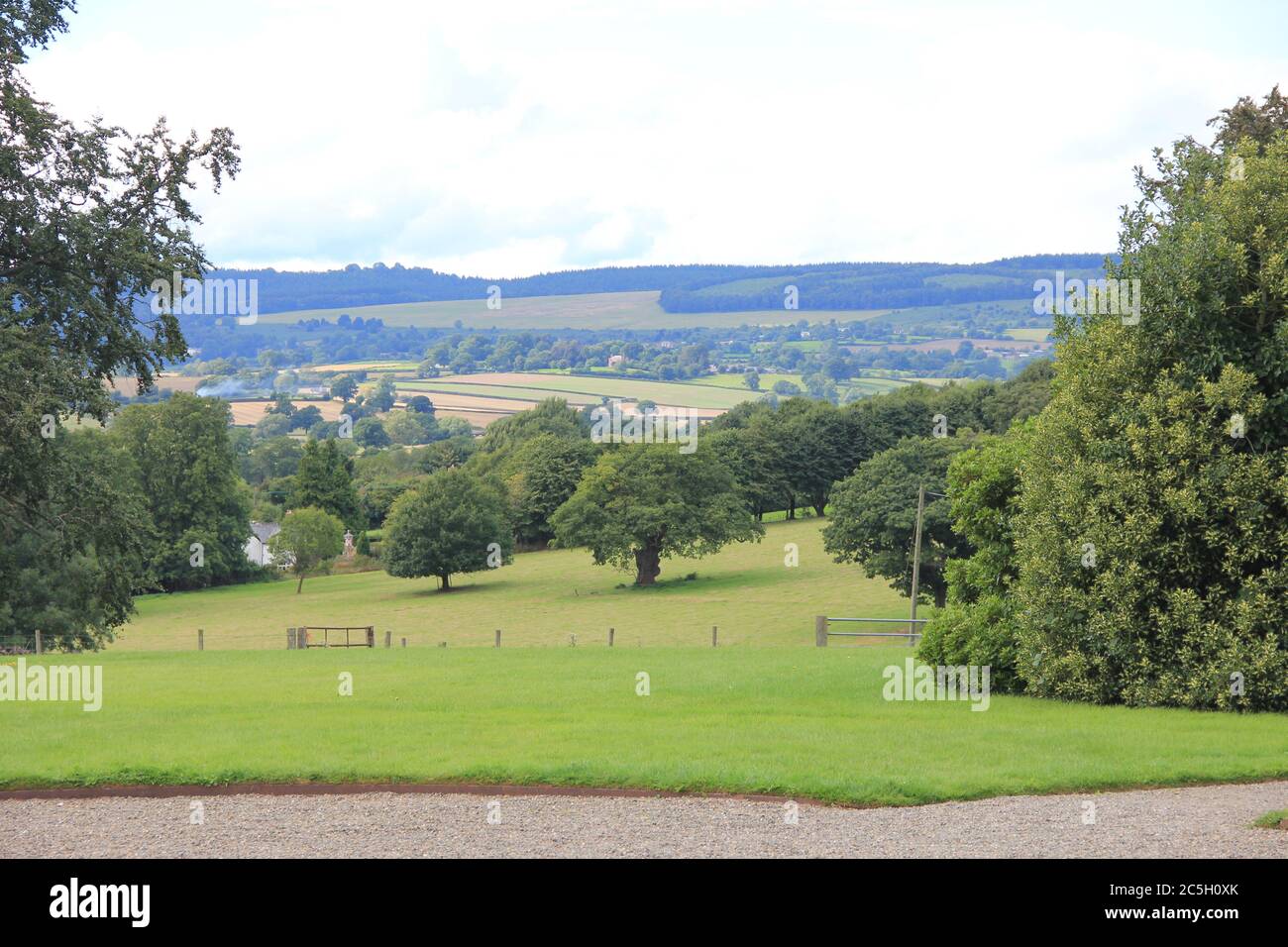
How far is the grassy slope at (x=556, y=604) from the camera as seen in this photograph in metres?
61.8

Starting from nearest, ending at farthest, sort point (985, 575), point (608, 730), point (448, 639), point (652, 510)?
point (608, 730), point (985, 575), point (448, 639), point (652, 510)

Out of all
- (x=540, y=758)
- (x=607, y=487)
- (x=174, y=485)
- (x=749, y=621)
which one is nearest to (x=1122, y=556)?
(x=540, y=758)

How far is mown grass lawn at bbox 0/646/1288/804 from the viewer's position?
14.8 m

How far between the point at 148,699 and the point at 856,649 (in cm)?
2105

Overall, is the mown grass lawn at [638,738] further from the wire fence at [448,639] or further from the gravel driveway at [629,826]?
the wire fence at [448,639]

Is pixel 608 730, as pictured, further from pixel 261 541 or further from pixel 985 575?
pixel 261 541

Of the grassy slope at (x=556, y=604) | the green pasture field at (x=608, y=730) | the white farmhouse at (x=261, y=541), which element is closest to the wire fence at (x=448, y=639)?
the grassy slope at (x=556, y=604)

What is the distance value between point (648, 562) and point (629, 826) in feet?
229

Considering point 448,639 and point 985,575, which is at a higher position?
point 985,575

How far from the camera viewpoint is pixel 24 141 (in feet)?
70.0

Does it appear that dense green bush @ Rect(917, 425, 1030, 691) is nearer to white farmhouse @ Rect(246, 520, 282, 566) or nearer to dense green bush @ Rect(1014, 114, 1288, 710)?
dense green bush @ Rect(1014, 114, 1288, 710)

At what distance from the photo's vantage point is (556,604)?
75312 millimetres

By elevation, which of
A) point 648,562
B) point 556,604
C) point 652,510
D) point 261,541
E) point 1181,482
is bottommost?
point 556,604

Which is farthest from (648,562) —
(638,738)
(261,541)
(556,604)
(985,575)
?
(638,738)
